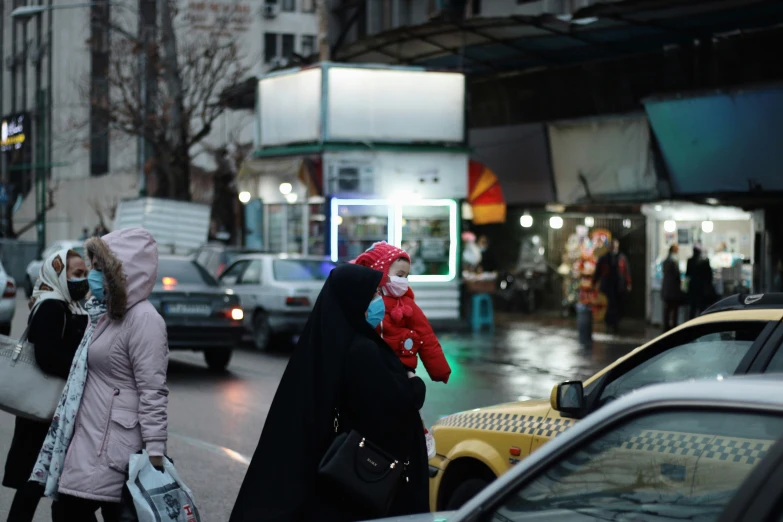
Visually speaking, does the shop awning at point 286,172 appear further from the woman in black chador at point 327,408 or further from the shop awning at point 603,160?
the woman in black chador at point 327,408

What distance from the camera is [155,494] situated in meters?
4.48

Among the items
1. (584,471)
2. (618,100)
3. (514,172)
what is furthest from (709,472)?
(514,172)

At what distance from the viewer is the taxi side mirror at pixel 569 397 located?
192 inches

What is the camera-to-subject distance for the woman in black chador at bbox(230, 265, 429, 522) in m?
4.27

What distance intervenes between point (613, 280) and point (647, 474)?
66.5 feet

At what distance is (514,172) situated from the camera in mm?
26328

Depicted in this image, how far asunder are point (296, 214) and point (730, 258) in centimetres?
918

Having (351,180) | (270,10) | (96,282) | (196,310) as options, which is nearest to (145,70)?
(351,180)

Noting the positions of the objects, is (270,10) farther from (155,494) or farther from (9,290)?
(155,494)

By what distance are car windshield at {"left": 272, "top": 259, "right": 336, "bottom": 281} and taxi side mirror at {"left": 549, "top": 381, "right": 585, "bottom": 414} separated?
517 inches

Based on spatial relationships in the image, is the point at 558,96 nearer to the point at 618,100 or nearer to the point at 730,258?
the point at 618,100

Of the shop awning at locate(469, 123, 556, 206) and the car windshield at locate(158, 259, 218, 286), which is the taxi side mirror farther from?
the shop awning at locate(469, 123, 556, 206)

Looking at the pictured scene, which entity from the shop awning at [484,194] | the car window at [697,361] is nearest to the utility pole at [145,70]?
the shop awning at [484,194]

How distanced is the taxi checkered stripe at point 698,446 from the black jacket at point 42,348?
11.2 feet
